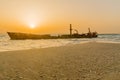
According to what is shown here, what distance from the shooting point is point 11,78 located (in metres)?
8.64

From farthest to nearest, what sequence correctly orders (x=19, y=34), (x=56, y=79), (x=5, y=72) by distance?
(x=19, y=34) < (x=5, y=72) < (x=56, y=79)

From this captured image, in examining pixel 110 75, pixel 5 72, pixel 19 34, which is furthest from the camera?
pixel 19 34

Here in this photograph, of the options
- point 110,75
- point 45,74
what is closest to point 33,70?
point 45,74

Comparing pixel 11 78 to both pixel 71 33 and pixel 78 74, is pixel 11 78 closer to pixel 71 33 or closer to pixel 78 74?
pixel 78 74

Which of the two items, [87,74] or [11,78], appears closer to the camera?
[11,78]

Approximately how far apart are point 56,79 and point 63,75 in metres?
0.76

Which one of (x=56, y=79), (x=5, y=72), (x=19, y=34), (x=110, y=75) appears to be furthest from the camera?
(x=19, y=34)

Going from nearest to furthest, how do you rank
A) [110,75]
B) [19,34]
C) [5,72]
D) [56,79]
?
1. [56,79]
2. [110,75]
3. [5,72]
4. [19,34]

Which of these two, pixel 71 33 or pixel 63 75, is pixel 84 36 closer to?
pixel 71 33

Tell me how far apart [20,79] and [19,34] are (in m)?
68.0

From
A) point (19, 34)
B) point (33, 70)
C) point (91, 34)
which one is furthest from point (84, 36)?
point (33, 70)

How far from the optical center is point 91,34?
79.6 meters

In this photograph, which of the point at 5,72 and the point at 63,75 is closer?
the point at 63,75

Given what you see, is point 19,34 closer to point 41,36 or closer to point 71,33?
point 41,36
